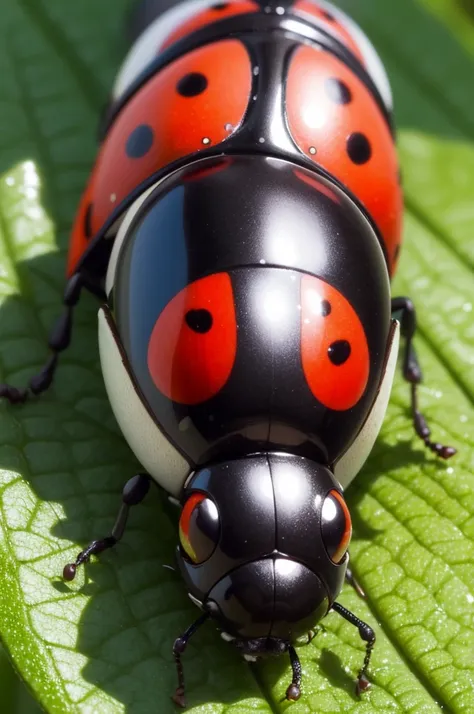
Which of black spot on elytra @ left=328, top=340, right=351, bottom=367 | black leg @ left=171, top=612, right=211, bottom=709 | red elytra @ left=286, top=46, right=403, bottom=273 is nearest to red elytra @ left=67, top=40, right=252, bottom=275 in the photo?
red elytra @ left=286, top=46, right=403, bottom=273

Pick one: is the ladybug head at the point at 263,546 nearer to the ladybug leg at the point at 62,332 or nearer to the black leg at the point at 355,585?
the black leg at the point at 355,585

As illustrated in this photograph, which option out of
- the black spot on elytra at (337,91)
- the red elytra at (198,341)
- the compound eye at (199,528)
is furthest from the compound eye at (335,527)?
the black spot on elytra at (337,91)

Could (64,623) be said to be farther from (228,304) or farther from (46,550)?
(228,304)

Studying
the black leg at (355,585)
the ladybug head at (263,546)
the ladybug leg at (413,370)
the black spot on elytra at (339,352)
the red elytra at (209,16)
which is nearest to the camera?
the ladybug head at (263,546)

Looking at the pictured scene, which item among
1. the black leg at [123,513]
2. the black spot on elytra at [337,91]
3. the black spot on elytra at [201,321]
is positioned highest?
the black spot on elytra at [337,91]

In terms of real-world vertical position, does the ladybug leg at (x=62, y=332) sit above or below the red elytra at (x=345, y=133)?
below

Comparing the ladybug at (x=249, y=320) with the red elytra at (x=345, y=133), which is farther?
the red elytra at (x=345, y=133)

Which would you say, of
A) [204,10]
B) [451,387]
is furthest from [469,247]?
[204,10]
